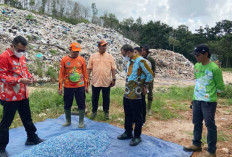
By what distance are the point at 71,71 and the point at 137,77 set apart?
4.37 feet

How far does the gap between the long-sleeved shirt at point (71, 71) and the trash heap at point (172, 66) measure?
48.0 feet

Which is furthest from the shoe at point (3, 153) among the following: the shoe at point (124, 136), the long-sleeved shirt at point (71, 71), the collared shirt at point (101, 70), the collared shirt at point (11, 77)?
the collared shirt at point (101, 70)

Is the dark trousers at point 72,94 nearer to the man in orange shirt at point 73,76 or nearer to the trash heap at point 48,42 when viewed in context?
the man in orange shirt at point 73,76

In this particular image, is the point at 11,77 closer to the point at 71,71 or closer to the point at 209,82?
the point at 71,71

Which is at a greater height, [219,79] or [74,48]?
[74,48]

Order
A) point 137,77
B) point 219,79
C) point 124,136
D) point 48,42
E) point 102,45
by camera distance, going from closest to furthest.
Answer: point 219,79, point 137,77, point 124,136, point 102,45, point 48,42

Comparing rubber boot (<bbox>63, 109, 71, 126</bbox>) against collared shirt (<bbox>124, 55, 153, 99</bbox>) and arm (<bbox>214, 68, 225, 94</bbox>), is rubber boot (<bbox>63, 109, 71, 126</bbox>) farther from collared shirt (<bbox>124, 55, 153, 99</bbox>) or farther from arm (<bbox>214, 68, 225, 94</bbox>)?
arm (<bbox>214, 68, 225, 94</bbox>)

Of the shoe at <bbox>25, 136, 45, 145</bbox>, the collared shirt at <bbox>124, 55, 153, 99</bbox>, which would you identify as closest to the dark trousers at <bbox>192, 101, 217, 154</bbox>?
the collared shirt at <bbox>124, 55, 153, 99</bbox>

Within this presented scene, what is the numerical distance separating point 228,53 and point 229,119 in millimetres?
27327

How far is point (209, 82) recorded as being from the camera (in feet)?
8.68

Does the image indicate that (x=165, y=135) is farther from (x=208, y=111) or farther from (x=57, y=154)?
(x=57, y=154)

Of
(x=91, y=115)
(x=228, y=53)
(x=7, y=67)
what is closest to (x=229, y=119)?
(x=91, y=115)

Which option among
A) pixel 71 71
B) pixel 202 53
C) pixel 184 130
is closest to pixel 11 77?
pixel 71 71

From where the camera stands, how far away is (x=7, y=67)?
2621mm
